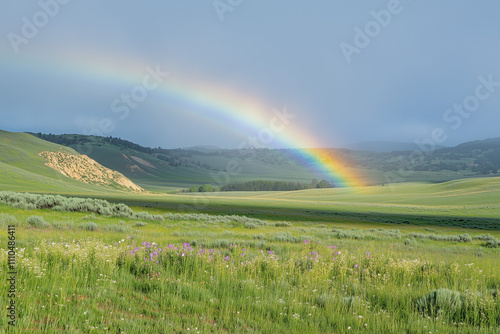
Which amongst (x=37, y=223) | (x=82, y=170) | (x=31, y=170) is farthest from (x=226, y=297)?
(x=82, y=170)

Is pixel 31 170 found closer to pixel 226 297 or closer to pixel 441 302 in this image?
pixel 226 297

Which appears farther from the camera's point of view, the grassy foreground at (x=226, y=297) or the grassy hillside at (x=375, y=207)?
the grassy hillside at (x=375, y=207)

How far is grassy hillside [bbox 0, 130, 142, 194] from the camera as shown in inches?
2613

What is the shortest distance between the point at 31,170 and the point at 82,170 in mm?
25437

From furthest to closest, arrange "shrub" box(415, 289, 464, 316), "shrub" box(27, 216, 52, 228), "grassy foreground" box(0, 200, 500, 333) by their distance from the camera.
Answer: "shrub" box(27, 216, 52, 228) → "shrub" box(415, 289, 464, 316) → "grassy foreground" box(0, 200, 500, 333)

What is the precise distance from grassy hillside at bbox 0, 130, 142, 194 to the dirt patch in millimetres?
2362

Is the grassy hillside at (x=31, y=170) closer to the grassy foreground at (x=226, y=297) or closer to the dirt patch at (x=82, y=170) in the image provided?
the dirt patch at (x=82, y=170)

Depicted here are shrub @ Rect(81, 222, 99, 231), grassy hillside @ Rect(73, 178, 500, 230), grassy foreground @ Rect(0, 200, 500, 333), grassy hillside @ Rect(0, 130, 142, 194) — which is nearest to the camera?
grassy foreground @ Rect(0, 200, 500, 333)

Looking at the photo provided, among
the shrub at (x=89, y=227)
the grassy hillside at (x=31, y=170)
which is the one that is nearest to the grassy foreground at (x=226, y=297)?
the shrub at (x=89, y=227)

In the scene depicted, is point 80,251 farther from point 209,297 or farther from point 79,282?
point 209,297

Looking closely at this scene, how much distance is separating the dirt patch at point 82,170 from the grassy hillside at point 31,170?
2362mm

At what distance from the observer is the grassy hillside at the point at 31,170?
66.4m

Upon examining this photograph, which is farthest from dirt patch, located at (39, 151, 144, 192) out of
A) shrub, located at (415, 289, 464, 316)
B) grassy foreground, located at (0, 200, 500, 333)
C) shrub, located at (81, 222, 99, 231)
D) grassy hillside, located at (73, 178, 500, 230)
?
shrub, located at (415, 289, 464, 316)

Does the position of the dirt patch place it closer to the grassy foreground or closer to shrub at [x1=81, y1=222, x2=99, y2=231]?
shrub at [x1=81, y1=222, x2=99, y2=231]
